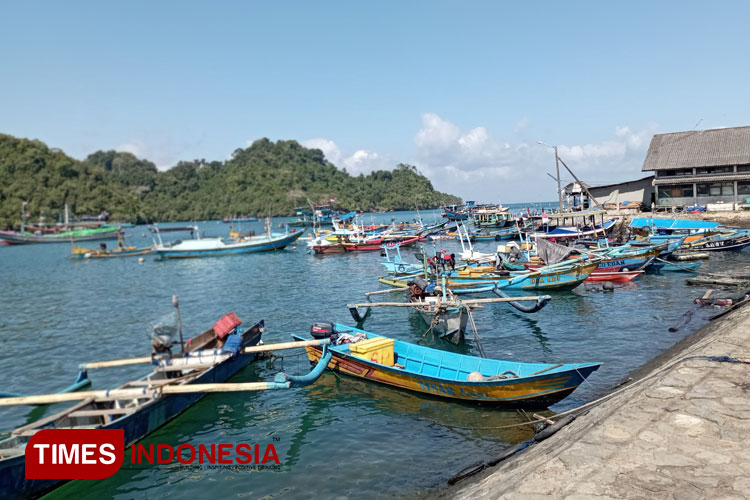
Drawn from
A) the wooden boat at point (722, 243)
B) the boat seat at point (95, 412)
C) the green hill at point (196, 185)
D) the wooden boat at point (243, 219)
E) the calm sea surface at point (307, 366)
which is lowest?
the calm sea surface at point (307, 366)

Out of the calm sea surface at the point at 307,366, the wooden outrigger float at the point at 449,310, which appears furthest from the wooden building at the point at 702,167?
the wooden outrigger float at the point at 449,310

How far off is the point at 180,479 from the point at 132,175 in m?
187

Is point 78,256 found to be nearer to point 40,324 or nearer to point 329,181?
point 40,324

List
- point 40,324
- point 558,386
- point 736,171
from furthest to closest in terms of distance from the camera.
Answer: point 736,171 → point 40,324 → point 558,386

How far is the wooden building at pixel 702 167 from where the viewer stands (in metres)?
45.7

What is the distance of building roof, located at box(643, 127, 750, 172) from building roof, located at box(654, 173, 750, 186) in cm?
108

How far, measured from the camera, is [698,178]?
153 ft

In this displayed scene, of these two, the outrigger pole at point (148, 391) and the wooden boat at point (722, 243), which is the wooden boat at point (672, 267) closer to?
the wooden boat at point (722, 243)

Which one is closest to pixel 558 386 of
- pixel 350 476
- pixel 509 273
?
pixel 350 476

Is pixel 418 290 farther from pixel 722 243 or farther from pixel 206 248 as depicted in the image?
pixel 206 248

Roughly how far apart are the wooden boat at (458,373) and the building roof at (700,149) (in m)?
45.1

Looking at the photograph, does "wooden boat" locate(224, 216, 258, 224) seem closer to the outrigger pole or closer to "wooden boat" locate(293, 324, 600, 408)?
"wooden boat" locate(293, 324, 600, 408)

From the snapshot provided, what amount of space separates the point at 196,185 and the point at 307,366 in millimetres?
172992

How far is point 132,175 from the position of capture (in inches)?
6845
